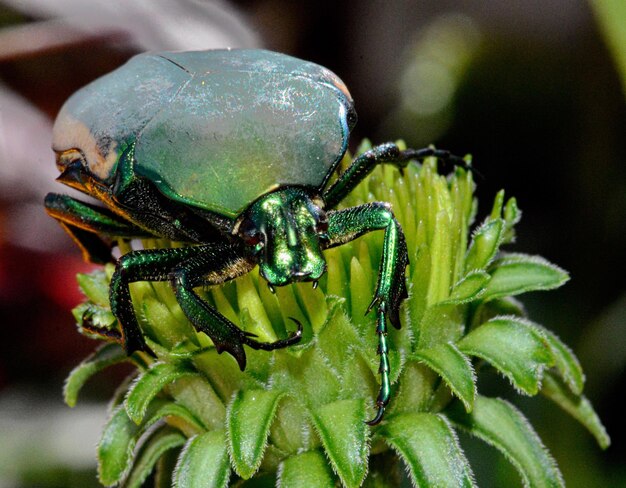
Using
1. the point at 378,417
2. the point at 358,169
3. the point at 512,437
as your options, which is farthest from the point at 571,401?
the point at 358,169

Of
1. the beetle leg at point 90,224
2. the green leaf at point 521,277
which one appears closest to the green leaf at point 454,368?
the green leaf at point 521,277

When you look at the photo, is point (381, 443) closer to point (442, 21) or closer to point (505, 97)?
point (505, 97)

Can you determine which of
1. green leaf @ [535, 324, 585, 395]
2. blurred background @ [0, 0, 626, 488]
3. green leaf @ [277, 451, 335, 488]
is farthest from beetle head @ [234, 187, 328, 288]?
blurred background @ [0, 0, 626, 488]

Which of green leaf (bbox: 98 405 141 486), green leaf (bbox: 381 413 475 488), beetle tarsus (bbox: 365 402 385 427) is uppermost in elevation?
beetle tarsus (bbox: 365 402 385 427)

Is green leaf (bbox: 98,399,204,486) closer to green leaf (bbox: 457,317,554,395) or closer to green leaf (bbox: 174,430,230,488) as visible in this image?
green leaf (bbox: 174,430,230,488)

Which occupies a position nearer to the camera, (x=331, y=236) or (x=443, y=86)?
(x=331, y=236)

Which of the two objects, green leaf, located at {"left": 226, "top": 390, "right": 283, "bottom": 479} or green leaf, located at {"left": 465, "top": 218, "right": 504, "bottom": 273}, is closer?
green leaf, located at {"left": 226, "top": 390, "right": 283, "bottom": 479}

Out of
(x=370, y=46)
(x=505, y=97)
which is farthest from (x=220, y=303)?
(x=370, y=46)
